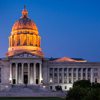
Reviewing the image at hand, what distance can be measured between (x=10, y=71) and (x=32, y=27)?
26.6m

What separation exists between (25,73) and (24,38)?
21.5m

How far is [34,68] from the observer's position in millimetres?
139250

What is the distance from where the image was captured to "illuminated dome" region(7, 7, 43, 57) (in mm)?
155875

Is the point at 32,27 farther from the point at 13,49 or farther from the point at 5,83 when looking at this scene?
the point at 5,83

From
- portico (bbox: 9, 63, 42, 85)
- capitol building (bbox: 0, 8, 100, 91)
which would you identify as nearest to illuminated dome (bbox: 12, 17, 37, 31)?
capitol building (bbox: 0, 8, 100, 91)

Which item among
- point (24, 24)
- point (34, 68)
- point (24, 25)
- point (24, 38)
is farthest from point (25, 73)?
point (24, 24)

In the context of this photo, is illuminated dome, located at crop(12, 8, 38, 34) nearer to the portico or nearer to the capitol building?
the capitol building

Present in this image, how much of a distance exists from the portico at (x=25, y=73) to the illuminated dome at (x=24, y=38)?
13595 millimetres

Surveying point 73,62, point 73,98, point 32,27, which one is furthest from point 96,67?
point 73,98

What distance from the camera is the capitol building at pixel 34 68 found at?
457ft

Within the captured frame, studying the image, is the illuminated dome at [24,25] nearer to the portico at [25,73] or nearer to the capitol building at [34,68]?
the capitol building at [34,68]

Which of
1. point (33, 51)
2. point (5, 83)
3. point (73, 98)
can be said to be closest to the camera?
point (73, 98)

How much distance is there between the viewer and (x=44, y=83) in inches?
5566

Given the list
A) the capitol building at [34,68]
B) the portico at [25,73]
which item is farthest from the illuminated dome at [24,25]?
the portico at [25,73]
